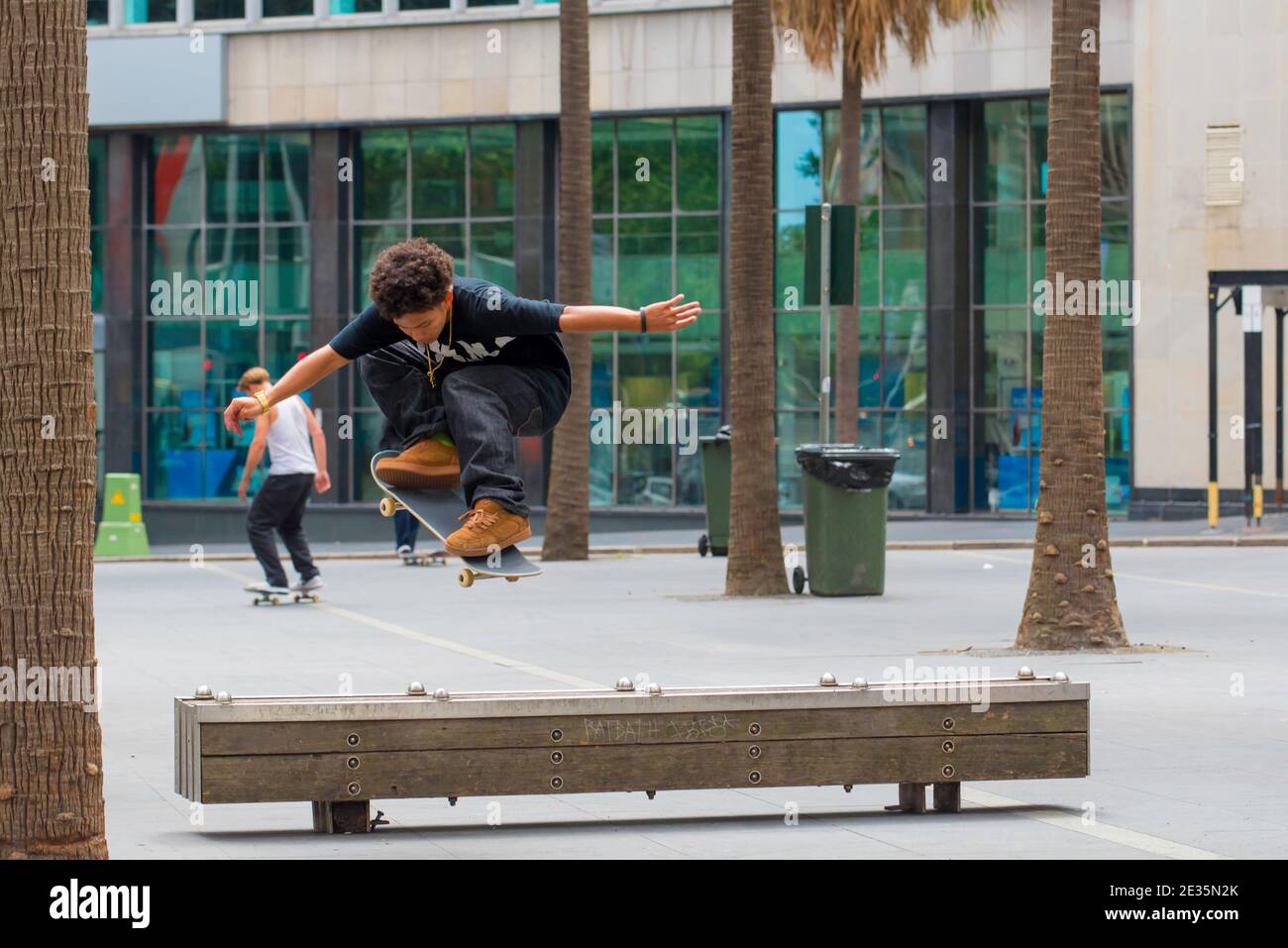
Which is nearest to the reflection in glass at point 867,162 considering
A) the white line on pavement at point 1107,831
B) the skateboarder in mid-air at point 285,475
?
the skateboarder in mid-air at point 285,475

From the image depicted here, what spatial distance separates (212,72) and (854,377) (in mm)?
15102

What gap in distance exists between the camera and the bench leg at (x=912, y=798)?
8.09m

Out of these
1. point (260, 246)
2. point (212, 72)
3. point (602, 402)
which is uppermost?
point (212, 72)

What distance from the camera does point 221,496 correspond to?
Answer: 36438 mm

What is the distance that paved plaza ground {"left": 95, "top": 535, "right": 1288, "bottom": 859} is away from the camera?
7465mm

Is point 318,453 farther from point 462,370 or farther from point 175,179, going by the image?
point 175,179

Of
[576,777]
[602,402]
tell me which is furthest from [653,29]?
[576,777]

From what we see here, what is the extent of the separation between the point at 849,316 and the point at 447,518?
2077 cm

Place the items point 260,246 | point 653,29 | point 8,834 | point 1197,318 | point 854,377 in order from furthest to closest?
point 260,246, point 653,29, point 1197,318, point 854,377, point 8,834

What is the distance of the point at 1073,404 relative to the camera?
13898 mm

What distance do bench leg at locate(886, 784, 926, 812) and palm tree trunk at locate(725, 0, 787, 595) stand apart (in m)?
10.2

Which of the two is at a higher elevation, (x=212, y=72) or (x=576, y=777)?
(x=212, y=72)

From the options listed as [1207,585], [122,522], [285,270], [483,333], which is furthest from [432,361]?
[285,270]
